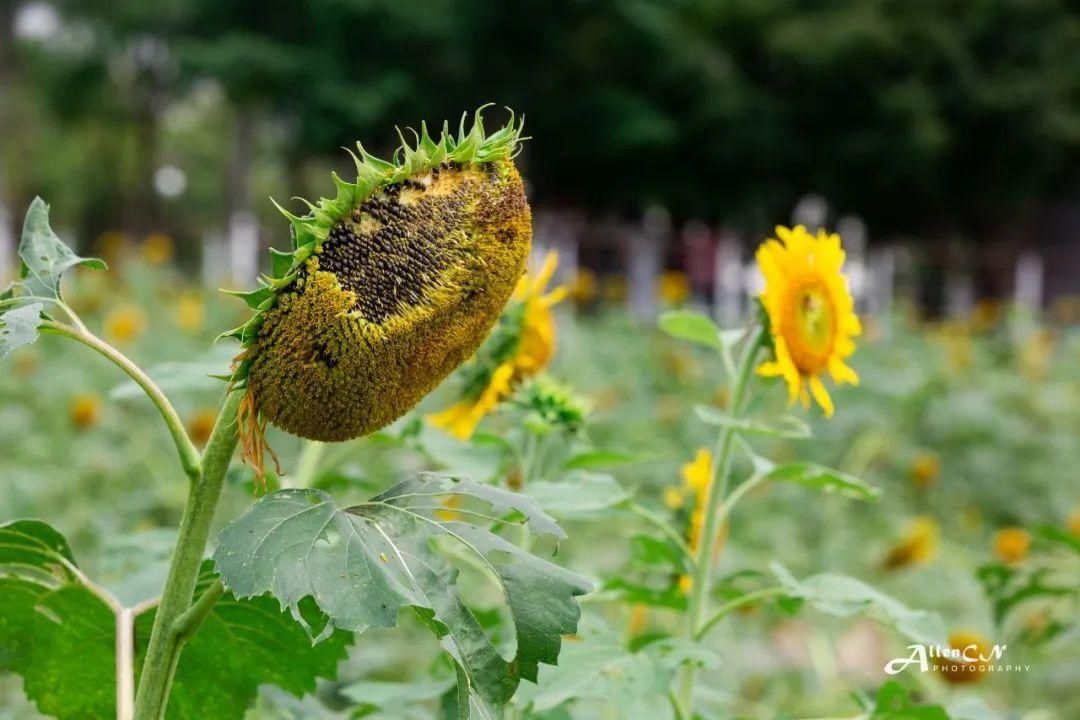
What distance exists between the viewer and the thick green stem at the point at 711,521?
87 centimetres

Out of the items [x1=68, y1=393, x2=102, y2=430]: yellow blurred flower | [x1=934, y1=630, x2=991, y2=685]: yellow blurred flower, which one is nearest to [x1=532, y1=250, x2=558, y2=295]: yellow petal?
[x1=934, y1=630, x2=991, y2=685]: yellow blurred flower

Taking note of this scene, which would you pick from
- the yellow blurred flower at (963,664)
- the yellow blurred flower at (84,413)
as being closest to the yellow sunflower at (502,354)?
the yellow blurred flower at (963,664)

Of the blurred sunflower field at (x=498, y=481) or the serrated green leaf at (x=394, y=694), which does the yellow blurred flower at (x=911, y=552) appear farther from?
the serrated green leaf at (x=394, y=694)

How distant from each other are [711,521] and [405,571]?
379mm

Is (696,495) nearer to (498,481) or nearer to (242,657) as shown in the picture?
(498,481)

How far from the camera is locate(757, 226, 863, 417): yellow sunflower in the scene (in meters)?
0.92

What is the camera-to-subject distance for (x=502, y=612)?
3.35 feet

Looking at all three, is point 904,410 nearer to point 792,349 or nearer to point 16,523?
point 792,349

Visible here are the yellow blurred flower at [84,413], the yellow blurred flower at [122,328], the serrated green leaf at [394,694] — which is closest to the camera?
the serrated green leaf at [394,694]

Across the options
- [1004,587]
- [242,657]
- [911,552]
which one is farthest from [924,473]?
[242,657]

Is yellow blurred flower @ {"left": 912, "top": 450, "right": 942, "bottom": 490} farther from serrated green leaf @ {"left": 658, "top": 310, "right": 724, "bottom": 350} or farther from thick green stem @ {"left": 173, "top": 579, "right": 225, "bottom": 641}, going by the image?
thick green stem @ {"left": 173, "top": 579, "right": 225, "bottom": 641}

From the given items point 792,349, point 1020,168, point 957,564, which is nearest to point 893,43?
point 1020,168

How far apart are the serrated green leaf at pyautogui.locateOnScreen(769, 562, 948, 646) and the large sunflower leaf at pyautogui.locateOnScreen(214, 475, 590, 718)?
0.27 meters

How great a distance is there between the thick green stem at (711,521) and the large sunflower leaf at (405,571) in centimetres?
27
